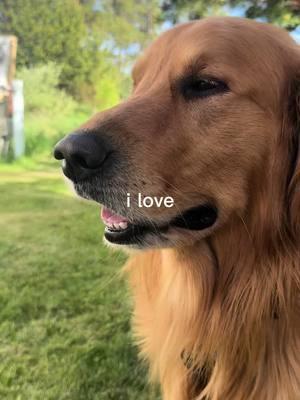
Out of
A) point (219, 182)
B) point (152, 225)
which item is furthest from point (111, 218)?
point (219, 182)

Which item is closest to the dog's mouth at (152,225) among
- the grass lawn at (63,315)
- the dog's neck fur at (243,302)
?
the dog's neck fur at (243,302)

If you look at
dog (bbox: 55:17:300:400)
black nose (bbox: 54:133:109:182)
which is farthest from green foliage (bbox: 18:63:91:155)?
black nose (bbox: 54:133:109:182)

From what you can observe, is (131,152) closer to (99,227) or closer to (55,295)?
(55,295)

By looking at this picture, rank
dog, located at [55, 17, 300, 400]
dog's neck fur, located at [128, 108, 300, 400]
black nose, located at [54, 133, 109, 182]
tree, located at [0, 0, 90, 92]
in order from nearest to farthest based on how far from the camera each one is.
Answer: black nose, located at [54, 133, 109, 182] < dog, located at [55, 17, 300, 400] < dog's neck fur, located at [128, 108, 300, 400] < tree, located at [0, 0, 90, 92]

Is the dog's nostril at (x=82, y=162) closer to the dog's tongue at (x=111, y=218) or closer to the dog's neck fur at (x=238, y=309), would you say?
the dog's tongue at (x=111, y=218)

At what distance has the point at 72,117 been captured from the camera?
7.93 metres

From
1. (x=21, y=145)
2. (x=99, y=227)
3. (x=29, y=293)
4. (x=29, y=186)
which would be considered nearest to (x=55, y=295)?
(x=29, y=293)

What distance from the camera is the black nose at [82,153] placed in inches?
66.6

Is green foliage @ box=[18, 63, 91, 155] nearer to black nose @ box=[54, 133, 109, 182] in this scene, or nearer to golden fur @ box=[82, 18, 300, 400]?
golden fur @ box=[82, 18, 300, 400]

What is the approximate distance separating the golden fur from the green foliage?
5949 mm

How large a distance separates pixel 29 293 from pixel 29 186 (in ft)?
12.2

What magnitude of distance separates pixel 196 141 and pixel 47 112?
21.5ft

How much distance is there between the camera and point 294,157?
6.34ft

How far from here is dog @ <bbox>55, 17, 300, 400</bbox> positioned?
1796mm
